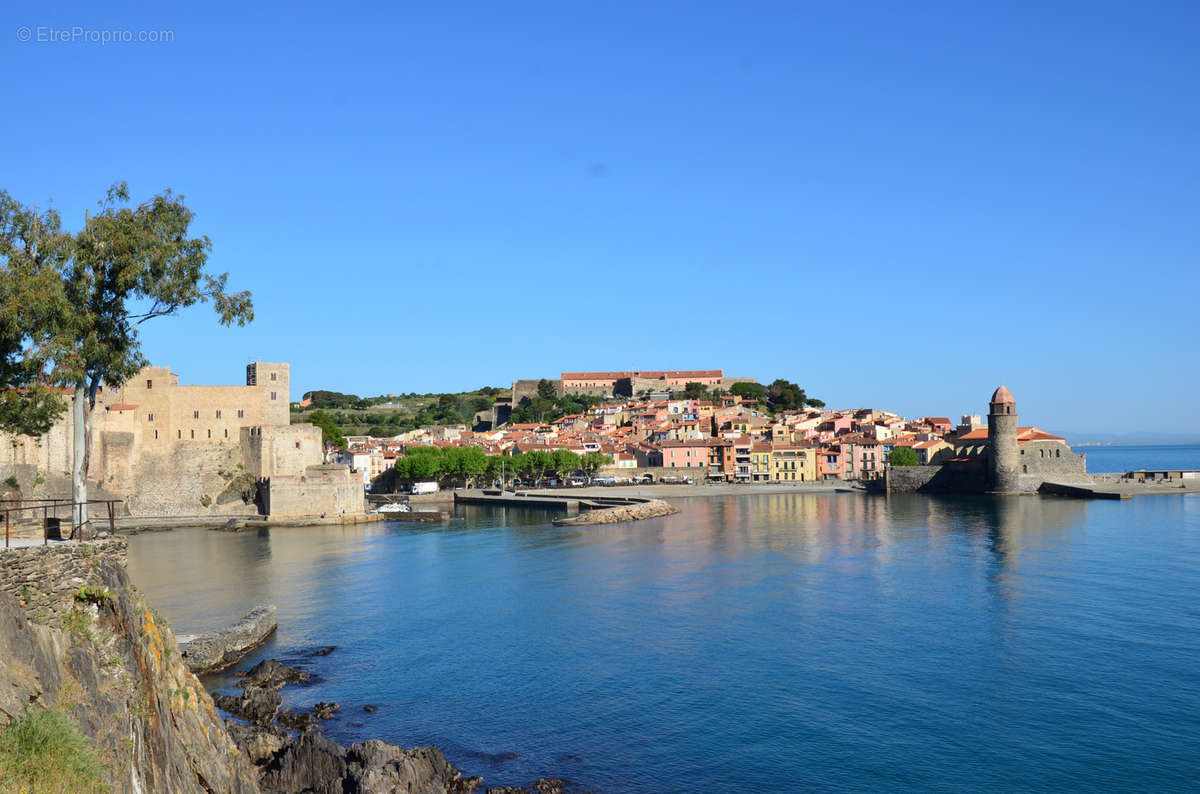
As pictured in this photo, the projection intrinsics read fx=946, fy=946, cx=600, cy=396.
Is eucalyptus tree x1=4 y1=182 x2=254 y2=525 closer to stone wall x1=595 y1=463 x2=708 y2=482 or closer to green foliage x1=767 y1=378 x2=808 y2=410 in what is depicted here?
stone wall x1=595 y1=463 x2=708 y2=482

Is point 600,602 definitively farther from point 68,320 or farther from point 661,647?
point 68,320

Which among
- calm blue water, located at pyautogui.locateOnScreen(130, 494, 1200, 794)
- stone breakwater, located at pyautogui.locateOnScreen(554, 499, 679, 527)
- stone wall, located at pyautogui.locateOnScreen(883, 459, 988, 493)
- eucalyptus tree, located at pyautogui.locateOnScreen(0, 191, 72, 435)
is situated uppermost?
eucalyptus tree, located at pyautogui.locateOnScreen(0, 191, 72, 435)

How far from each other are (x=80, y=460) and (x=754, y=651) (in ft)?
44.0

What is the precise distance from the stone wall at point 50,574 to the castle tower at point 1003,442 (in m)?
61.0

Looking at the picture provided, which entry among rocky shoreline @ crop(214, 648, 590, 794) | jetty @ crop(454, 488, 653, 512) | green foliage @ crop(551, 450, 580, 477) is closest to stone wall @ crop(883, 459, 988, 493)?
jetty @ crop(454, 488, 653, 512)

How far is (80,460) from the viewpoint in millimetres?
11812

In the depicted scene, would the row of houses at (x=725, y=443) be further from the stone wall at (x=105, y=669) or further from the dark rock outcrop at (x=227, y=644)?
the stone wall at (x=105, y=669)

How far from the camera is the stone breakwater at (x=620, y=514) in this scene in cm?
4912

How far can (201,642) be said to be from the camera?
1947 centimetres

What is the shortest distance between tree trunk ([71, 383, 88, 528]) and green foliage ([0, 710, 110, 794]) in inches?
154

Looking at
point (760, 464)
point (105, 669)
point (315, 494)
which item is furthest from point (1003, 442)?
point (105, 669)

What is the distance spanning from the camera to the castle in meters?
Result: 47.6

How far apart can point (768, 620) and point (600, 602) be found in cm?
509

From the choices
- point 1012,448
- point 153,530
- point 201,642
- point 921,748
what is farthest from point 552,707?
point 1012,448
